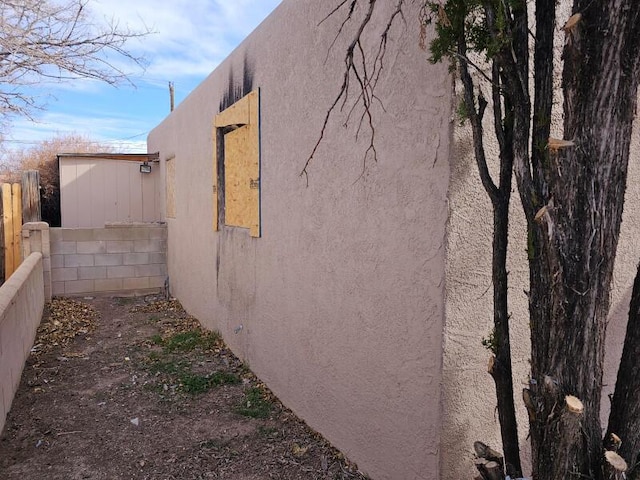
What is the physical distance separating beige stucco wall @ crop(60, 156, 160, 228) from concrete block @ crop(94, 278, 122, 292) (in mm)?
3479

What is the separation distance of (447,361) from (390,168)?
3.59 feet

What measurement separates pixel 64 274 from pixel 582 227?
870 centimetres

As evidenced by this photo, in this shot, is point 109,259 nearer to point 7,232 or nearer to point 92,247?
point 92,247

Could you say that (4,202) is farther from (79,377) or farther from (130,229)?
(79,377)

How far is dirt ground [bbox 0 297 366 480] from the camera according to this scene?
3.35 meters

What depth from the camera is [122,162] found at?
39.5ft

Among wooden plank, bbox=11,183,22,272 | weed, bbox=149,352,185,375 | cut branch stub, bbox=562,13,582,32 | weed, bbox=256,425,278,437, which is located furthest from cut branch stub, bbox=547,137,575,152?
wooden plank, bbox=11,183,22,272

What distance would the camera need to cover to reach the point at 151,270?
29.9ft

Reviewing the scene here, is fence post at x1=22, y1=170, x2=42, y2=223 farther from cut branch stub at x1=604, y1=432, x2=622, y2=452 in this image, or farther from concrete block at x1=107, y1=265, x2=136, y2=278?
cut branch stub at x1=604, y1=432, x2=622, y2=452

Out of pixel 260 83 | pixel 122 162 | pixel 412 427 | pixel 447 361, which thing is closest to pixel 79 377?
pixel 260 83

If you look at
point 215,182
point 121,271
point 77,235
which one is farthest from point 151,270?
point 215,182

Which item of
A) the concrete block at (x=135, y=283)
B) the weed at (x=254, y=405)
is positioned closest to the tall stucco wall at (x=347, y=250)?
the weed at (x=254, y=405)

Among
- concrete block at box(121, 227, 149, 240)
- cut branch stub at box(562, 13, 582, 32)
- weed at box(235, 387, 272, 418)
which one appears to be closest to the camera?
cut branch stub at box(562, 13, 582, 32)

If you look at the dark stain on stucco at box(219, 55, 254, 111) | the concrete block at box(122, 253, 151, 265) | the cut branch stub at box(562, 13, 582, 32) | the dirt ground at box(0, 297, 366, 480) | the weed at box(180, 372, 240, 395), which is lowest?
the dirt ground at box(0, 297, 366, 480)
